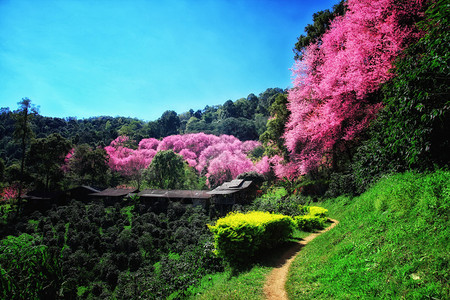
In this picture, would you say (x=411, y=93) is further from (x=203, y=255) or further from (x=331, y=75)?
(x=203, y=255)

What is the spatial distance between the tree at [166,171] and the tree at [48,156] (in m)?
12.7

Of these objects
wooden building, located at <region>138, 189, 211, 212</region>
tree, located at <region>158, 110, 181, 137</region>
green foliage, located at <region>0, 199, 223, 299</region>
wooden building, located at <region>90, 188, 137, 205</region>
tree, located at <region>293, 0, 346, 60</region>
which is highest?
tree, located at <region>158, 110, 181, 137</region>

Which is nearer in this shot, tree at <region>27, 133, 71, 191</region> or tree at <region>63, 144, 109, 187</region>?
tree at <region>27, 133, 71, 191</region>

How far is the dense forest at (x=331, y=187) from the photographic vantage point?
390 centimetres

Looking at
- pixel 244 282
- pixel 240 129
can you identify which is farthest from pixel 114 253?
pixel 240 129

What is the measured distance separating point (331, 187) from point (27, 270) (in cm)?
1609

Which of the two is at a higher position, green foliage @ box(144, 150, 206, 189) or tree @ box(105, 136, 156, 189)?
tree @ box(105, 136, 156, 189)

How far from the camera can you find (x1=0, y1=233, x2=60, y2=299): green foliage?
2891mm

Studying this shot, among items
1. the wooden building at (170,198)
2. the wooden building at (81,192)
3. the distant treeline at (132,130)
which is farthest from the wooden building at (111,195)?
the distant treeline at (132,130)

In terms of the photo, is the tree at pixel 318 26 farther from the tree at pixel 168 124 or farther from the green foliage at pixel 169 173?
the tree at pixel 168 124

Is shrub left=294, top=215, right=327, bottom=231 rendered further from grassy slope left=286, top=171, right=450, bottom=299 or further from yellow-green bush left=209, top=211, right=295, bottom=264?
grassy slope left=286, top=171, right=450, bottom=299

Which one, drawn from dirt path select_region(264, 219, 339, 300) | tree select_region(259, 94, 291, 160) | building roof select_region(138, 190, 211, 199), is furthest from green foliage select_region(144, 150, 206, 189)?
dirt path select_region(264, 219, 339, 300)

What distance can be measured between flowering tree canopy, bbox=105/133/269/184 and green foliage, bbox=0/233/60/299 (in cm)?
2899

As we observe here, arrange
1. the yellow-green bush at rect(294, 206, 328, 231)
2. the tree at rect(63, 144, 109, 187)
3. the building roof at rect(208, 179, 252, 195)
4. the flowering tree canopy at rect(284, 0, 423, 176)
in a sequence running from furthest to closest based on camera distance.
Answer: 1. the tree at rect(63, 144, 109, 187)
2. the building roof at rect(208, 179, 252, 195)
3. the yellow-green bush at rect(294, 206, 328, 231)
4. the flowering tree canopy at rect(284, 0, 423, 176)
